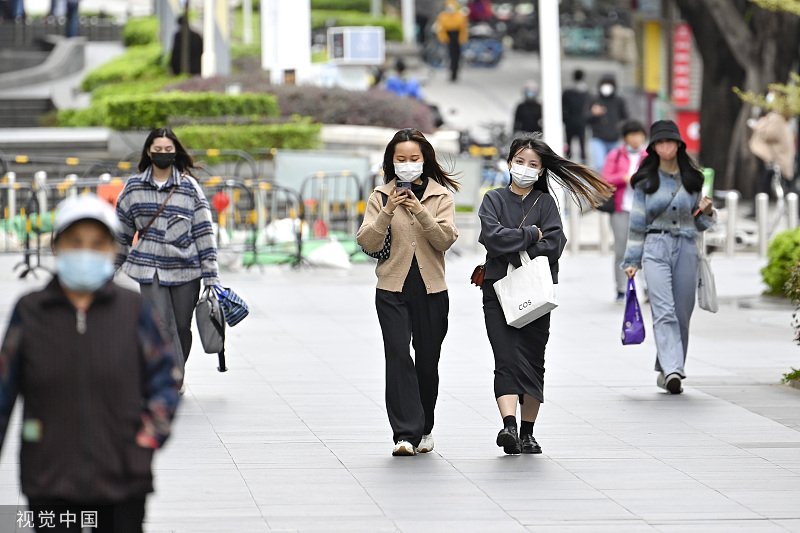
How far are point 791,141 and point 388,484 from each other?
1725 cm

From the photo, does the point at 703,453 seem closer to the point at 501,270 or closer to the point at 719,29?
the point at 501,270

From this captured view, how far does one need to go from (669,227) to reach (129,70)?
78.5 ft

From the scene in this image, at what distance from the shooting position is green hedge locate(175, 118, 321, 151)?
24.0m

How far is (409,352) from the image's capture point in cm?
880

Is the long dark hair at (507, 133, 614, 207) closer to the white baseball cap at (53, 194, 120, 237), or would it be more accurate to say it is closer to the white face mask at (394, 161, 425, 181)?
the white face mask at (394, 161, 425, 181)

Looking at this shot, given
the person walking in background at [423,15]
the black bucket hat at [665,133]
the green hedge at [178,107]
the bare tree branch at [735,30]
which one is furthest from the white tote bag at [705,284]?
the person walking in background at [423,15]

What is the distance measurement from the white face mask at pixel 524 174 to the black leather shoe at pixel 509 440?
1266mm

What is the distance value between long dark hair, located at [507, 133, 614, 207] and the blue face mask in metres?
4.27

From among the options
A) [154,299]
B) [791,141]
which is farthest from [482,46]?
[154,299]

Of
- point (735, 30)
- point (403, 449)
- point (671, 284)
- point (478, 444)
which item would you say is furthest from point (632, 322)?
point (735, 30)

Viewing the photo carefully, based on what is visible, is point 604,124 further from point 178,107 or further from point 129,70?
point 129,70

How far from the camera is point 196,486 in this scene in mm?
7996

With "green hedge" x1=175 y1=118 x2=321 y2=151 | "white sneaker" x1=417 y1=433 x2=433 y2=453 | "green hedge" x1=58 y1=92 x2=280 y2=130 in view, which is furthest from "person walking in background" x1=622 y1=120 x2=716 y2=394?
"green hedge" x1=58 y1=92 x2=280 y2=130

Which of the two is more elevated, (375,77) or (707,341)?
(375,77)
